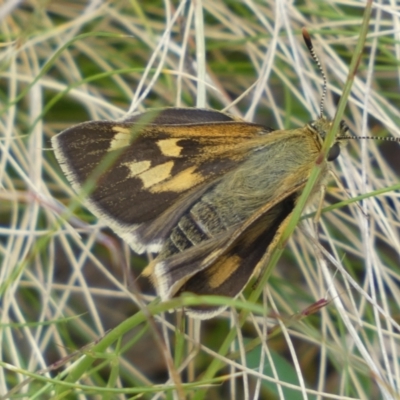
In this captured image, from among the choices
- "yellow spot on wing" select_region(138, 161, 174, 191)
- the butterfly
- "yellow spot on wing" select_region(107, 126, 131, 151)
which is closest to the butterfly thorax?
the butterfly

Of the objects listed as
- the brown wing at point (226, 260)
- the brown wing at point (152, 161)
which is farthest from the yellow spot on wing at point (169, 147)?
the brown wing at point (226, 260)

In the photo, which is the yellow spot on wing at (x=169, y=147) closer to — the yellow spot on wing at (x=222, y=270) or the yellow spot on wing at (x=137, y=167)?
the yellow spot on wing at (x=137, y=167)

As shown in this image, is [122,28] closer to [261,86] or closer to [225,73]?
[225,73]

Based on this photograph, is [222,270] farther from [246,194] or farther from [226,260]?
[246,194]

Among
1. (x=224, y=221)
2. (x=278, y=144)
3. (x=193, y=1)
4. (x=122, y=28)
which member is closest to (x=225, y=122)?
(x=278, y=144)

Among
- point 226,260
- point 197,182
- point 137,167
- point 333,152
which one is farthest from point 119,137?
point 333,152

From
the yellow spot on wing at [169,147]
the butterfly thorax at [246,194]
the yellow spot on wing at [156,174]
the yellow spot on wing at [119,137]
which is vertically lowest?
the butterfly thorax at [246,194]
